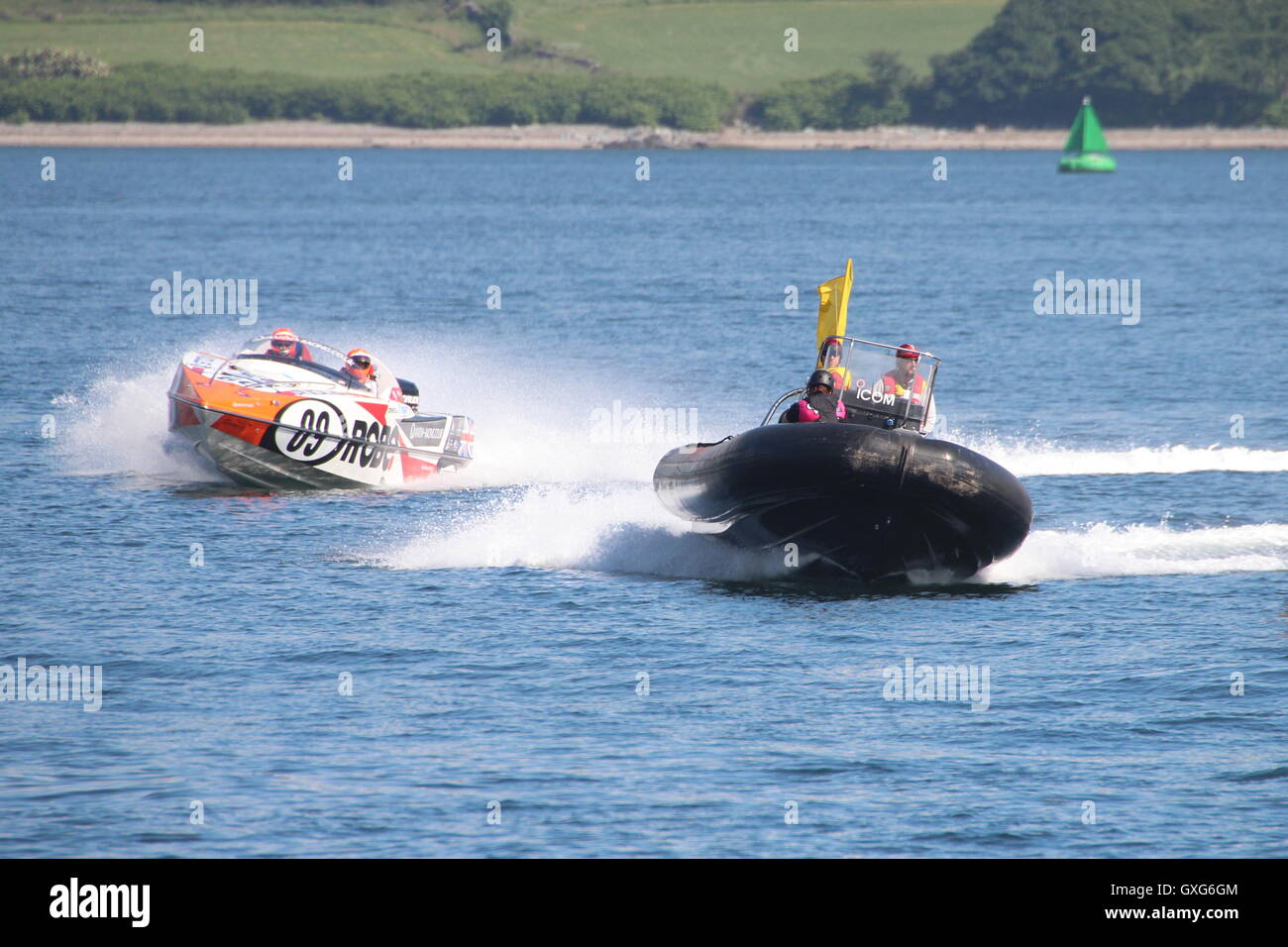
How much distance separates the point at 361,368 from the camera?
2638 cm

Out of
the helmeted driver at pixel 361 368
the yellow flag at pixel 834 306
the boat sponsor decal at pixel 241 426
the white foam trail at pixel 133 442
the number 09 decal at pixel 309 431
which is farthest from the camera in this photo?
the white foam trail at pixel 133 442

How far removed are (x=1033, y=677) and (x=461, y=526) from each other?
30.6ft

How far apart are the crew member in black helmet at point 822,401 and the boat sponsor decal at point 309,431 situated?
8.53 m

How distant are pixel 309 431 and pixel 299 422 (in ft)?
0.75

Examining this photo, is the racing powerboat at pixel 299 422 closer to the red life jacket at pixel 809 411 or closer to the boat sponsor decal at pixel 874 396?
the red life jacket at pixel 809 411

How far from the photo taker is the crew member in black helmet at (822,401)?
65.6 ft

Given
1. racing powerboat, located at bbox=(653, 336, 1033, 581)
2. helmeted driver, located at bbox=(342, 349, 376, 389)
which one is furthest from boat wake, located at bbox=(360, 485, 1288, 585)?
helmeted driver, located at bbox=(342, 349, 376, 389)

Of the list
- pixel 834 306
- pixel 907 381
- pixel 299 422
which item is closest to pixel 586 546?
pixel 834 306

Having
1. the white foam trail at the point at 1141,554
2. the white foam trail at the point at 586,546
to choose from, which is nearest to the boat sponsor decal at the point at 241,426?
the white foam trail at the point at 586,546

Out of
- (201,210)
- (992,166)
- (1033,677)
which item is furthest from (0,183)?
(1033,677)

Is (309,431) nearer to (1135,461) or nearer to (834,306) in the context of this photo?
(834,306)

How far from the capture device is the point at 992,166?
176250 mm

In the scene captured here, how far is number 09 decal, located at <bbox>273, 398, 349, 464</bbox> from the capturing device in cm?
2547
